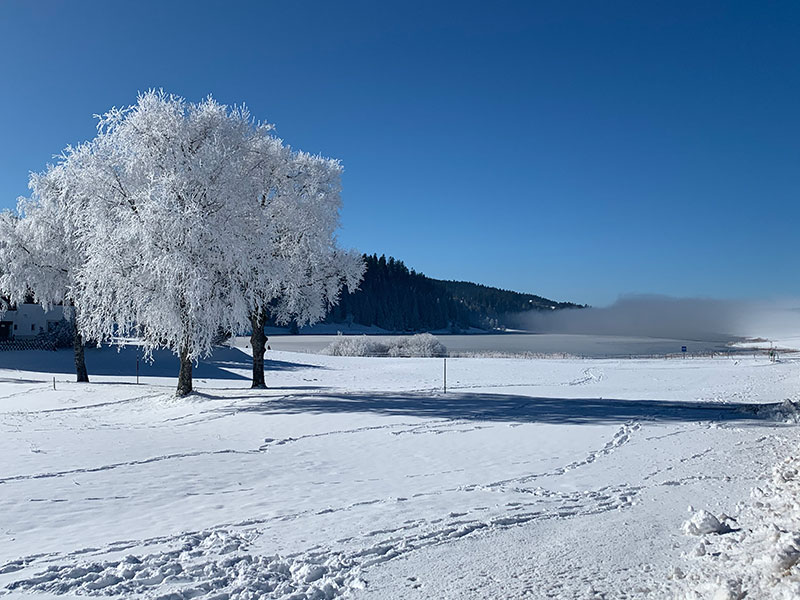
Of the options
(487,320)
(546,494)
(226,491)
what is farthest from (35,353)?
(487,320)

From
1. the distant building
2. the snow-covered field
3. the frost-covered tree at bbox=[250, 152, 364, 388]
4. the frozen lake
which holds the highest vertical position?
the frost-covered tree at bbox=[250, 152, 364, 388]

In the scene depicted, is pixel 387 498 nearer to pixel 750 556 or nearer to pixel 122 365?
pixel 750 556

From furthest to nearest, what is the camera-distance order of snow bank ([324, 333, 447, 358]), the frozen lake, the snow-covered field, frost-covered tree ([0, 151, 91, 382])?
the frozen lake
snow bank ([324, 333, 447, 358])
frost-covered tree ([0, 151, 91, 382])
the snow-covered field

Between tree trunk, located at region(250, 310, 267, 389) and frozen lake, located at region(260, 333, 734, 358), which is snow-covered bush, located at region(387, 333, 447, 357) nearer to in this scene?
frozen lake, located at region(260, 333, 734, 358)

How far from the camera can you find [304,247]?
77.8 ft

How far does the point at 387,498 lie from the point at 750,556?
4.90 meters

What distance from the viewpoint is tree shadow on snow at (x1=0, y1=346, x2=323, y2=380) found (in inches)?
1457

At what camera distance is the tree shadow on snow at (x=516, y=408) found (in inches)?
711

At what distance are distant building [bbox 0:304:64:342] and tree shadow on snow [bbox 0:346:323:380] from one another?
6.74 metres

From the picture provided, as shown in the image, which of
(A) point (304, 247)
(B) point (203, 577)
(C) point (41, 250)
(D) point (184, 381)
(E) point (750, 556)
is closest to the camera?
(E) point (750, 556)

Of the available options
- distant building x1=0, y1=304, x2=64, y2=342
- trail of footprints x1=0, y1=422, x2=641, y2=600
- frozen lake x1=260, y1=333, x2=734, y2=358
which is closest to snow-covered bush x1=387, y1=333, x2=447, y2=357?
frozen lake x1=260, y1=333, x2=734, y2=358

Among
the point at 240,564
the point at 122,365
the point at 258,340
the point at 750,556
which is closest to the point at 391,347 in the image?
the point at 122,365

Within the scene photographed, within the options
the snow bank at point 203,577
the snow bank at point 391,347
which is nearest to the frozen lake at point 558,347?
the snow bank at point 391,347

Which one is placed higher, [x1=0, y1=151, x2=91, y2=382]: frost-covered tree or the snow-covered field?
[x1=0, y1=151, x2=91, y2=382]: frost-covered tree
